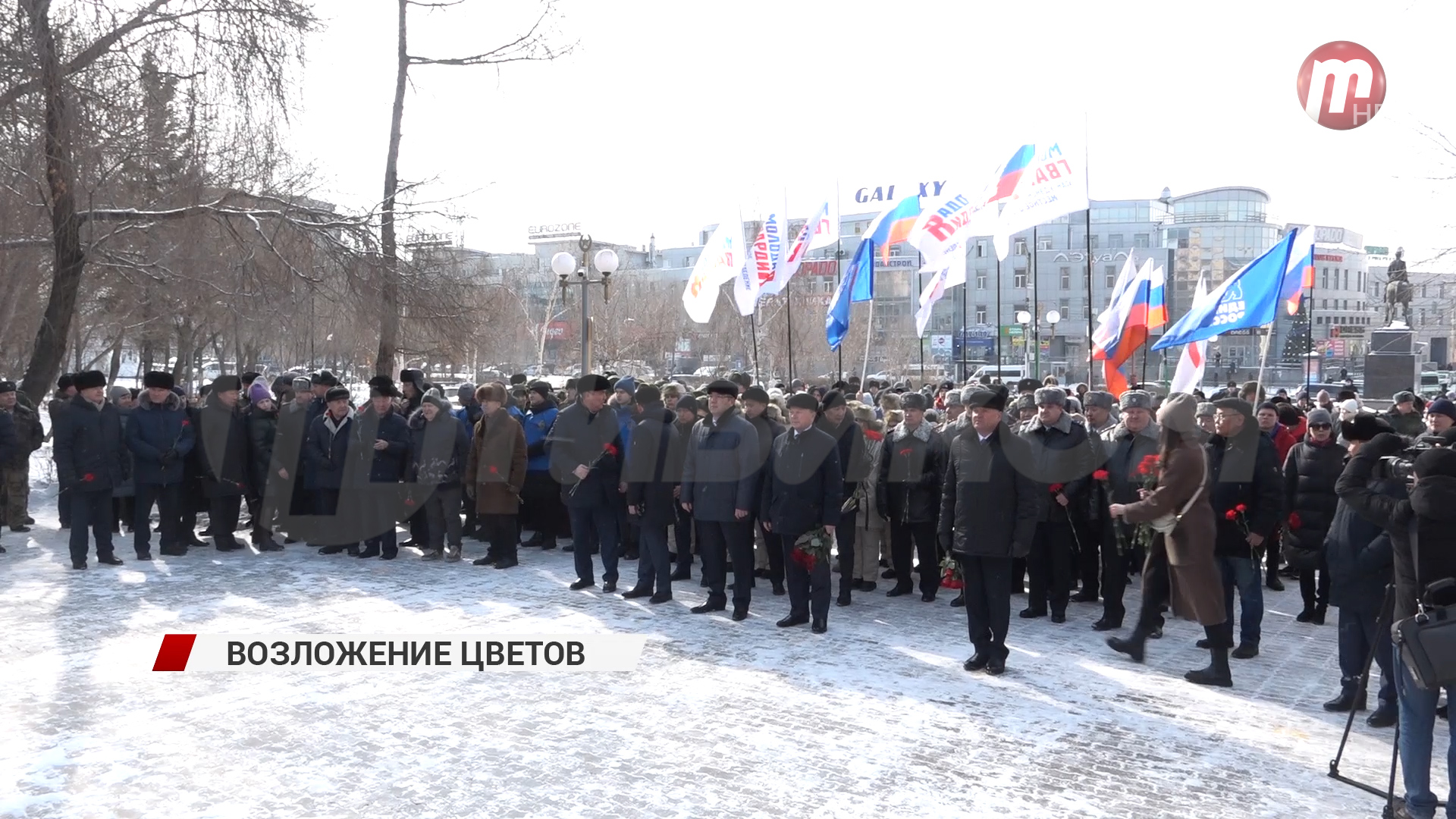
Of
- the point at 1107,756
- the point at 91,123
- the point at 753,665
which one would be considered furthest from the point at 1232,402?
the point at 91,123

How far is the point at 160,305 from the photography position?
21.1 meters

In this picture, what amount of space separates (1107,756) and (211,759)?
15.3ft

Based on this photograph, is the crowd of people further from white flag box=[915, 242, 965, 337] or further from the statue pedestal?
the statue pedestal

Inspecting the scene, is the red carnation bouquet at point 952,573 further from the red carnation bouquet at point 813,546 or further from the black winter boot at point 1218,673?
the black winter boot at point 1218,673

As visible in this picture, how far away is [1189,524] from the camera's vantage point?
7441 millimetres

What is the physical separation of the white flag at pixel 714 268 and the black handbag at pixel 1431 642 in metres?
15.1

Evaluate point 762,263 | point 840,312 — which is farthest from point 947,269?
point 762,263

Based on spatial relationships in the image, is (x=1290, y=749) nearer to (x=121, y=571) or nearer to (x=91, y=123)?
(x=121, y=571)

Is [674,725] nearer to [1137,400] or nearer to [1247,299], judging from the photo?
[1137,400]

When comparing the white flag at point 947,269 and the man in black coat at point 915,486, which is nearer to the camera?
the man in black coat at point 915,486

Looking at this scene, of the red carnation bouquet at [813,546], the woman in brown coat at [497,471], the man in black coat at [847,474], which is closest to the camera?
the red carnation bouquet at [813,546]

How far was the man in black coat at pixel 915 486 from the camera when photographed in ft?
32.9

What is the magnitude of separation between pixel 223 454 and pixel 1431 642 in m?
11.2

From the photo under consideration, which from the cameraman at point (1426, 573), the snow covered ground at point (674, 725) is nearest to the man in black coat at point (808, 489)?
the snow covered ground at point (674, 725)
